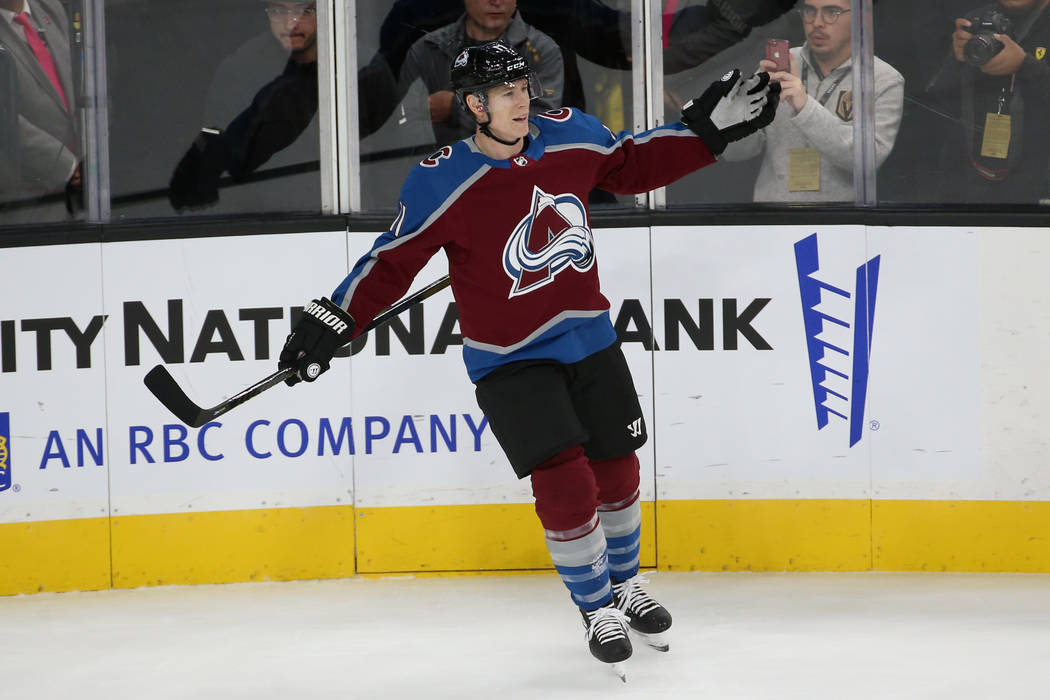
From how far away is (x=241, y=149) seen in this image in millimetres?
3777

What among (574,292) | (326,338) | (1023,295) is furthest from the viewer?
(1023,295)

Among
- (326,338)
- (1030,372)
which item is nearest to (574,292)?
(326,338)

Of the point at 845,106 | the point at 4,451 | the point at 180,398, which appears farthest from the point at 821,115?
the point at 4,451

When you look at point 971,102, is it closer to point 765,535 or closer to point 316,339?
point 765,535

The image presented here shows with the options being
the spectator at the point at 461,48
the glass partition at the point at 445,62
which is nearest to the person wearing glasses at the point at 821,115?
the glass partition at the point at 445,62

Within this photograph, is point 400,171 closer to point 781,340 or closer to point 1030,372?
point 781,340

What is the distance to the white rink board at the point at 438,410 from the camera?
369cm

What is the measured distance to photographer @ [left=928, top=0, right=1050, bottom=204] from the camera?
365 cm

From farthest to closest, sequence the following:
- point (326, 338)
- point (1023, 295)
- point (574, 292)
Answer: point (1023, 295) < point (574, 292) < point (326, 338)

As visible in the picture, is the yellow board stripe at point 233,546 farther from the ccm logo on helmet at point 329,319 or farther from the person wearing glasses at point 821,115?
the person wearing glasses at point 821,115

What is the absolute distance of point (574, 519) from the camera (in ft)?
9.32

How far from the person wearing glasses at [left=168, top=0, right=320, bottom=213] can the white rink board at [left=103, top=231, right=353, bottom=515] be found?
0.16 m

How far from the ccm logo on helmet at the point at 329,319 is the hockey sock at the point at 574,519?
0.54m

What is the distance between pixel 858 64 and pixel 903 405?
0.99m
